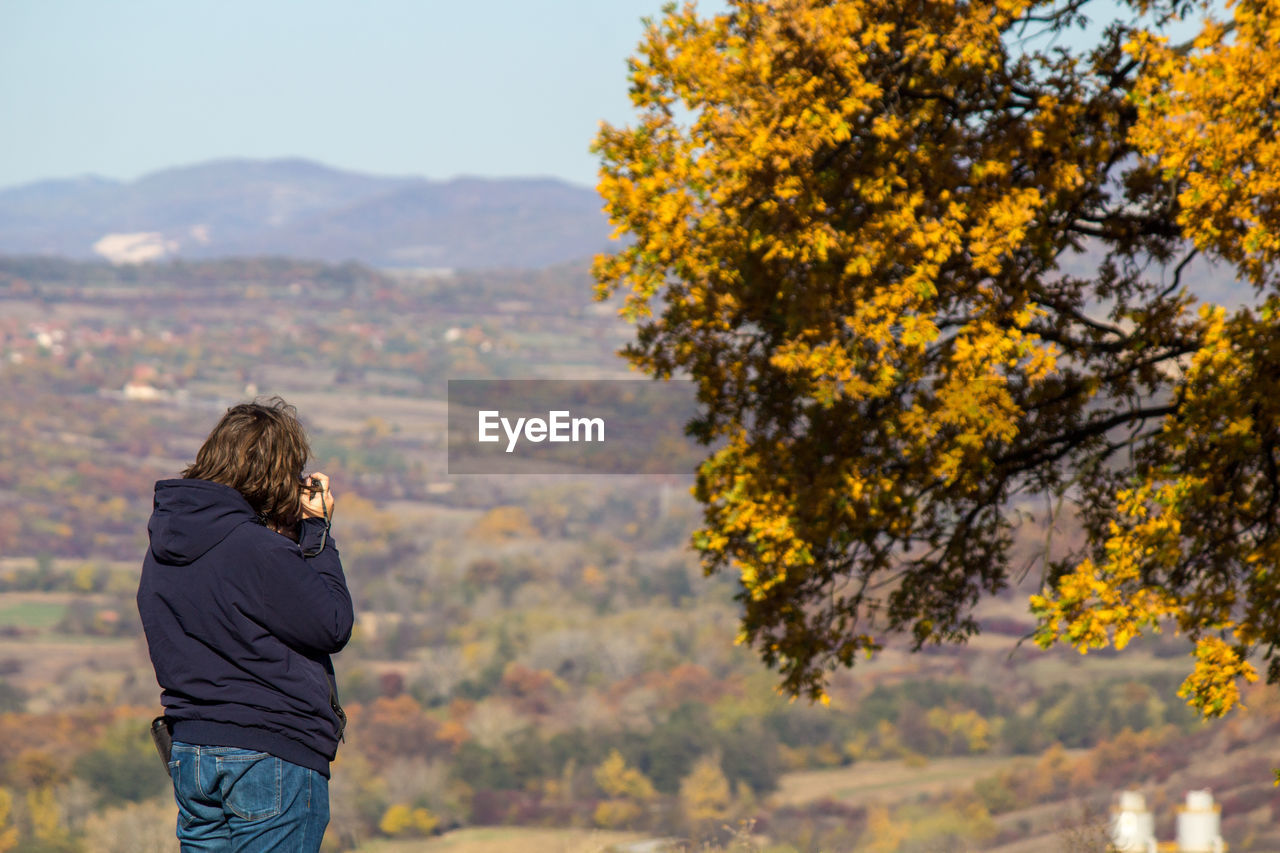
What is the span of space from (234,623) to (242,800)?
1.34 feet

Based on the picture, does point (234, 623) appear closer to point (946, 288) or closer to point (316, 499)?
point (316, 499)

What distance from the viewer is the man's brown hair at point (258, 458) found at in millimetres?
2971

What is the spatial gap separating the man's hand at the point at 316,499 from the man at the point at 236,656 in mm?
175

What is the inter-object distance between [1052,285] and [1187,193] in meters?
1.96

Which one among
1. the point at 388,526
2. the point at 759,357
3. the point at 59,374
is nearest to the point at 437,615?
the point at 388,526

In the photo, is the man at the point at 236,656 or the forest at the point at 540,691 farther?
the forest at the point at 540,691

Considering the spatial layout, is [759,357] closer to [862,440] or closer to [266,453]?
[862,440]

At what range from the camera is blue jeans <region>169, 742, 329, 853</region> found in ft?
9.41

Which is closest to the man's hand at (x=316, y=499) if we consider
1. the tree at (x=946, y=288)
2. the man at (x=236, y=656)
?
the man at (x=236, y=656)

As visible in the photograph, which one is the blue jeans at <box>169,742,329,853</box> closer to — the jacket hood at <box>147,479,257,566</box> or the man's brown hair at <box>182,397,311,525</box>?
the jacket hood at <box>147,479,257,566</box>

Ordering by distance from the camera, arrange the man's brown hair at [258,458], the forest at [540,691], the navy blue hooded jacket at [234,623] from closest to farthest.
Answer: the navy blue hooded jacket at [234,623] < the man's brown hair at [258,458] < the forest at [540,691]

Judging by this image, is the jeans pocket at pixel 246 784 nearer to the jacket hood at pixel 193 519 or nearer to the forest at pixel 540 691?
the jacket hood at pixel 193 519

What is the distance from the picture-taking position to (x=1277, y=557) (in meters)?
6.28

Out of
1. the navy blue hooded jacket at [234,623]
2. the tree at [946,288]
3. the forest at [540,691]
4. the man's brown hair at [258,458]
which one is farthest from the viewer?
the forest at [540,691]
